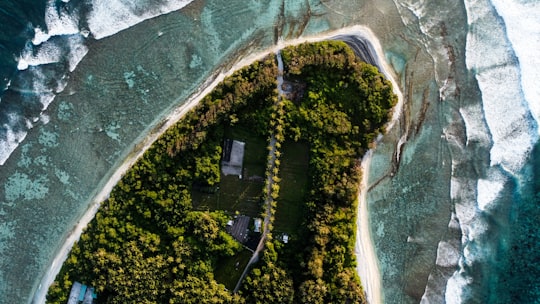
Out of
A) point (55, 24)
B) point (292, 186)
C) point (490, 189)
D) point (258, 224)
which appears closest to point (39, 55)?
point (55, 24)

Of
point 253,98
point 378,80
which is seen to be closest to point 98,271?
point 253,98

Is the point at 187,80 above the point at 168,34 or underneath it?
underneath

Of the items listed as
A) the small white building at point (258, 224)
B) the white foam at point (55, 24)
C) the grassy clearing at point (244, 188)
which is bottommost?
the small white building at point (258, 224)

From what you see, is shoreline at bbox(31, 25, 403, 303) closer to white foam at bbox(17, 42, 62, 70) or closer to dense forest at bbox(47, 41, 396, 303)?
dense forest at bbox(47, 41, 396, 303)

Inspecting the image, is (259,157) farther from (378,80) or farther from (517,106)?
(517,106)

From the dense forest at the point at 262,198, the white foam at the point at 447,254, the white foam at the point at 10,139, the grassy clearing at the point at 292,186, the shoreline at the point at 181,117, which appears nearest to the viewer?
the dense forest at the point at 262,198

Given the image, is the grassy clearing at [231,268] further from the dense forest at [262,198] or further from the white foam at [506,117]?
the white foam at [506,117]

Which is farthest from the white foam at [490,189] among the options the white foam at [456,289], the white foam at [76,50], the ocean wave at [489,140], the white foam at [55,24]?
the white foam at [55,24]
